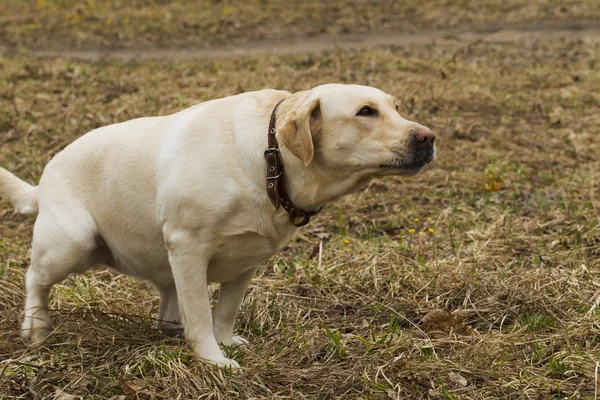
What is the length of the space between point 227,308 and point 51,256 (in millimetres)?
885

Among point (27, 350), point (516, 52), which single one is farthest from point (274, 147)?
point (516, 52)

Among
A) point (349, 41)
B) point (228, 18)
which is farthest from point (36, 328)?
point (228, 18)

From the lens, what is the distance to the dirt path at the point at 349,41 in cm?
1203

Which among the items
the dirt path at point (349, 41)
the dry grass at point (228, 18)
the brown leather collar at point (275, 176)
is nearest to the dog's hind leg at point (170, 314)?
the brown leather collar at point (275, 176)

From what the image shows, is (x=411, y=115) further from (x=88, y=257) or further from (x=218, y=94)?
(x=88, y=257)

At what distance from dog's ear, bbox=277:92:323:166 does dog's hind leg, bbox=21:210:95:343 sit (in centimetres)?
116

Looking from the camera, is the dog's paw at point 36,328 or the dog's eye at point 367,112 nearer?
the dog's eye at point 367,112

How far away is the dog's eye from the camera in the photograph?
3.37 m

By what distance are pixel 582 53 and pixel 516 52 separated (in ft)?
2.99

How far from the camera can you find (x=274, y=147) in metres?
3.41

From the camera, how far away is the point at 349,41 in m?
12.9

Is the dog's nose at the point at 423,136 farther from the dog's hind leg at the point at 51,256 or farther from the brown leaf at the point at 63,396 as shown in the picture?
the brown leaf at the point at 63,396

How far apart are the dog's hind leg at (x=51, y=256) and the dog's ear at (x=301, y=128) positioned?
3.80 feet

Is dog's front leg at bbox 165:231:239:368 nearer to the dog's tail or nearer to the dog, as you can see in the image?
the dog
